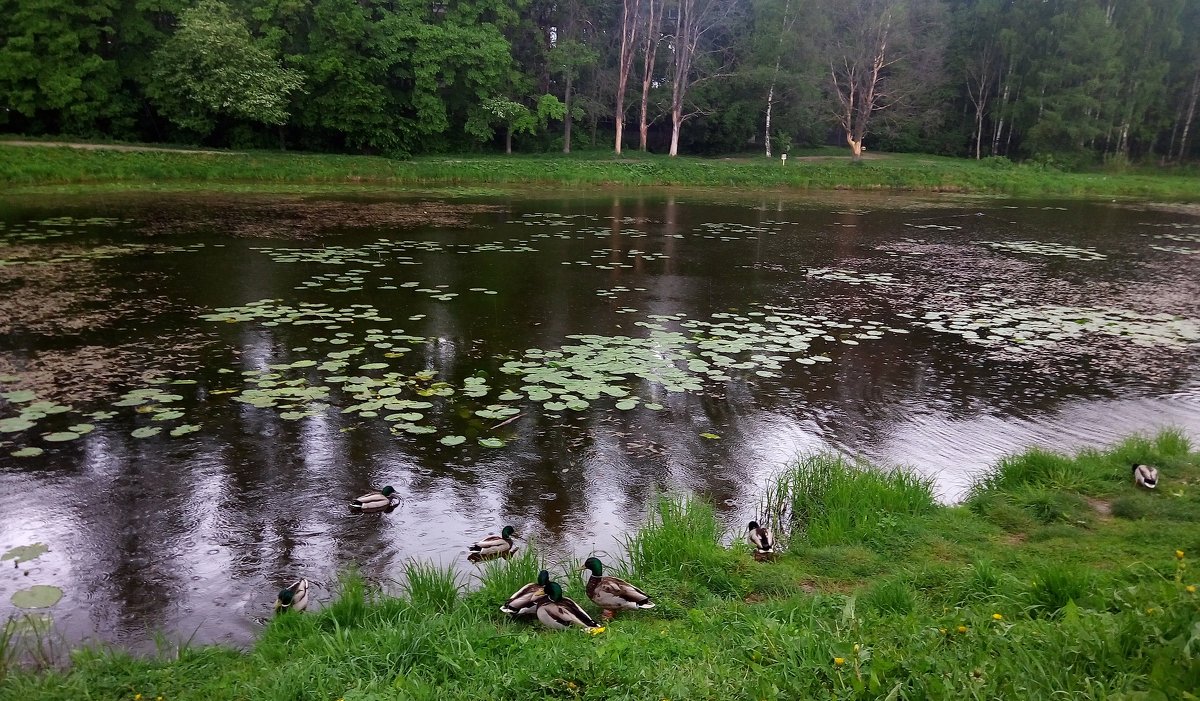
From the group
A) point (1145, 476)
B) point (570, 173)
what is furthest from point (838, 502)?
point (570, 173)

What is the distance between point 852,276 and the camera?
14352mm

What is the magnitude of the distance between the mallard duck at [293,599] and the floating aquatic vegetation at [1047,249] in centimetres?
1770

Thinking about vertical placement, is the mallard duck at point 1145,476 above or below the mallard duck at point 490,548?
above

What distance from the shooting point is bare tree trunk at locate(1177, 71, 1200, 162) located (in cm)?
4106

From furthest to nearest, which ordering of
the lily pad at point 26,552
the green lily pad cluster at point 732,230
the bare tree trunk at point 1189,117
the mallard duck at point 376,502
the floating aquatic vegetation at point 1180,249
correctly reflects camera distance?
the bare tree trunk at point 1189,117 → the green lily pad cluster at point 732,230 → the floating aquatic vegetation at point 1180,249 → the mallard duck at point 376,502 → the lily pad at point 26,552

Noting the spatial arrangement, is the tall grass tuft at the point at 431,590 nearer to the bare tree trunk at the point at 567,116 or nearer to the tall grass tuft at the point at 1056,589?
the tall grass tuft at the point at 1056,589

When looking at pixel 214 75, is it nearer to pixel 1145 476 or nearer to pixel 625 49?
pixel 625 49

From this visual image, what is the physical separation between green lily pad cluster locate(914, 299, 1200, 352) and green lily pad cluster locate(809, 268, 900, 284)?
204 centimetres

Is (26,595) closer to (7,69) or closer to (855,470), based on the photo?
(855,470)

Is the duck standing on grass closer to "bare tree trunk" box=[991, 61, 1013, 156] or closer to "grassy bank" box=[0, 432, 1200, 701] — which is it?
"grassy bank" box=[0, 432, 1200, 701]

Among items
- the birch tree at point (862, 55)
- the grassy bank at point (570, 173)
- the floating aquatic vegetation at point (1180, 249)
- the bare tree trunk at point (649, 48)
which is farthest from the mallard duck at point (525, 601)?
the birch tree at point (862, 55)

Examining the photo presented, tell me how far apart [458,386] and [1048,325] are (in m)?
8.47

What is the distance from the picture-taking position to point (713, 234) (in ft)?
63.0

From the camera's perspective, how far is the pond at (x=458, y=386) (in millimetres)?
5133
